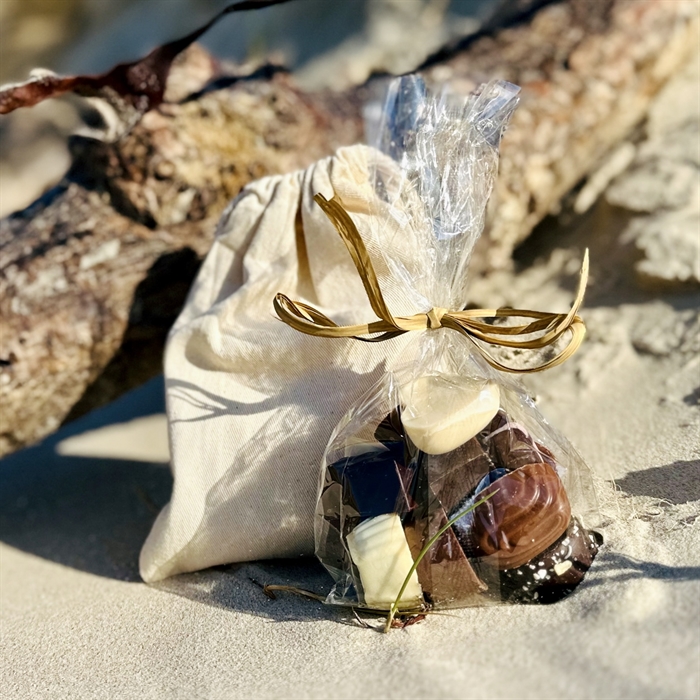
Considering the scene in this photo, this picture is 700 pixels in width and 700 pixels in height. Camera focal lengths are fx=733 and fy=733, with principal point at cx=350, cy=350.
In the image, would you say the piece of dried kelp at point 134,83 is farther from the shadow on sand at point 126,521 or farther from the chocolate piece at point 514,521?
the chocolate piece at point 514,521

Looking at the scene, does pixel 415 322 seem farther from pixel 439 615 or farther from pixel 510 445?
pixel 439 615

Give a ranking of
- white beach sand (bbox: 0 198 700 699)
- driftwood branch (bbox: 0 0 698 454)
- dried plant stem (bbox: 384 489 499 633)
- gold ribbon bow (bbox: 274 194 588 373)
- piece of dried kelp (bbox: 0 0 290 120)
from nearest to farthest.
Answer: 1. white beach sand (bbox: 0 198 700 699)
2. dried plant stem (bbox: 384 489 499 633)
3. gold ribbon bow (bbox: 274 194 588 373)
4. driftwood branch (bbox: 0 0 698 454)
5. piece of dried kelp (bbox: 0 0 290 120)

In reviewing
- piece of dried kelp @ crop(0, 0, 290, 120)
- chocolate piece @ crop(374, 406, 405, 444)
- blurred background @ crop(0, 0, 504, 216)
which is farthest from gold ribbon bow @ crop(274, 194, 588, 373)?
blurred background @ crop(0, 0, 504, 216)

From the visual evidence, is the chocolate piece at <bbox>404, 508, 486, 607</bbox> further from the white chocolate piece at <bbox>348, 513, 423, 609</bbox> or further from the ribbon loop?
the ribbon loop

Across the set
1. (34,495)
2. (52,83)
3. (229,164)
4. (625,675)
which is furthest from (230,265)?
(625,675)

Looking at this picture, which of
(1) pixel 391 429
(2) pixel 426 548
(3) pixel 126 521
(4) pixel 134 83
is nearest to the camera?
(2) pixel 426 548

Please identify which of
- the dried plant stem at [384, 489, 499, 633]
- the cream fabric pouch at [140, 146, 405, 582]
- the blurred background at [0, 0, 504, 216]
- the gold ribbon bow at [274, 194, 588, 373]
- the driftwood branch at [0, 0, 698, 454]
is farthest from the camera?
the blurred background at [0, 0, 504, 216]

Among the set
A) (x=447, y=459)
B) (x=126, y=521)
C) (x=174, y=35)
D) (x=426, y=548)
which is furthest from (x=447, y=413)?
(x=174, y=35)
